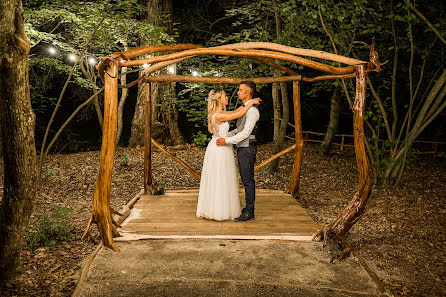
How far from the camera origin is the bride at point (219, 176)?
559 centimetres

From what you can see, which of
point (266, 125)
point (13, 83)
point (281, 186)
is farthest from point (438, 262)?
point (266, 125)

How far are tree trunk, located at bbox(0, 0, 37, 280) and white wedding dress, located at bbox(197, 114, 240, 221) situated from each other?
8.46 feet

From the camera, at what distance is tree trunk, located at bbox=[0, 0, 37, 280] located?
336 centimetres

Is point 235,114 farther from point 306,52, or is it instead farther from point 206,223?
point 206,223

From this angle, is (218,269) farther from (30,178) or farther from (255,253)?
(30,178)

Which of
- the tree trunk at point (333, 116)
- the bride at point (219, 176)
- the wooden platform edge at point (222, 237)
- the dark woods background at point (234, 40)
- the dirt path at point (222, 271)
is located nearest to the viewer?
the dirt path at point (222, 271)

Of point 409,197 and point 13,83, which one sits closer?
point 13,83

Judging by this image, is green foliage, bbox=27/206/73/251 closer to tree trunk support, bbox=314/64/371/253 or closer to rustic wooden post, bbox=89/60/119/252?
rustic wooden post, bbox=89/60/119/252

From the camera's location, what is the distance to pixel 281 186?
9242mm

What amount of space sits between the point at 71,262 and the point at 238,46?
133 inches

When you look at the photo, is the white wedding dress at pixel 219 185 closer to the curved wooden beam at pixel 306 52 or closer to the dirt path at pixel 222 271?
the dirt path at pixel 222 271

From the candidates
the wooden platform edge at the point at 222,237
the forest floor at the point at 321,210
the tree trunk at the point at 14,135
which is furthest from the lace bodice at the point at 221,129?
the tree trunk at the point at 14,135

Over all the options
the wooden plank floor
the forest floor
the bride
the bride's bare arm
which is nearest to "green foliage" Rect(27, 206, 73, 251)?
the forest floor

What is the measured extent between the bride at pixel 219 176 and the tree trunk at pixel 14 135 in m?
2.58
